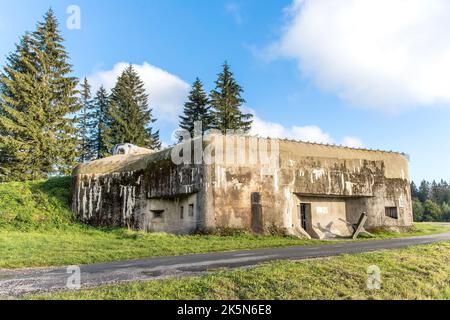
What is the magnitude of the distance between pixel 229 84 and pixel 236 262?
119 ft

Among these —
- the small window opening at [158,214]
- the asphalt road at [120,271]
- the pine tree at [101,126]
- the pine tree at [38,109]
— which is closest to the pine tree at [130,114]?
the pine tree at [101,126]

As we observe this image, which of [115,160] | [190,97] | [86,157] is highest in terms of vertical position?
[190,97]

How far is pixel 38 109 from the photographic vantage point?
32344 millimetres

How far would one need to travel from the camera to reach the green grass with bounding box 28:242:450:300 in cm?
593

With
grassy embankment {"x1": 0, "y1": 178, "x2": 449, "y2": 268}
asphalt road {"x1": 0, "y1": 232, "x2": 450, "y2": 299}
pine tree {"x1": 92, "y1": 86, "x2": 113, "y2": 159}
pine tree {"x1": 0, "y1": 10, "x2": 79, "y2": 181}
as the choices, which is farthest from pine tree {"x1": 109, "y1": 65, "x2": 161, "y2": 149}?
asphalt road {"x1": 0, "y1": 232, "x2": 450, "y2": 299}

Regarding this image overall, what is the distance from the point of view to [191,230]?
1684 cm

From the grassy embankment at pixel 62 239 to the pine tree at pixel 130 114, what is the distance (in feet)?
59.7

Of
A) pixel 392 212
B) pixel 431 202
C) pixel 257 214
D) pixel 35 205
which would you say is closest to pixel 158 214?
pixel 257 214

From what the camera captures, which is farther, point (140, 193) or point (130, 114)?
point (130, 114)

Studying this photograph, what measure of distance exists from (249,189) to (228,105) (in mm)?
26458

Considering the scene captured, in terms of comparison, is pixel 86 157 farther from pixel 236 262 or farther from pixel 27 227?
pixel 236 262

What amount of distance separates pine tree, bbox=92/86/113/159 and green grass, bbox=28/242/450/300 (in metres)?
36.0

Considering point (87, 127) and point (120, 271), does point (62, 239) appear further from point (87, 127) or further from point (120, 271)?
point (87, 127)
